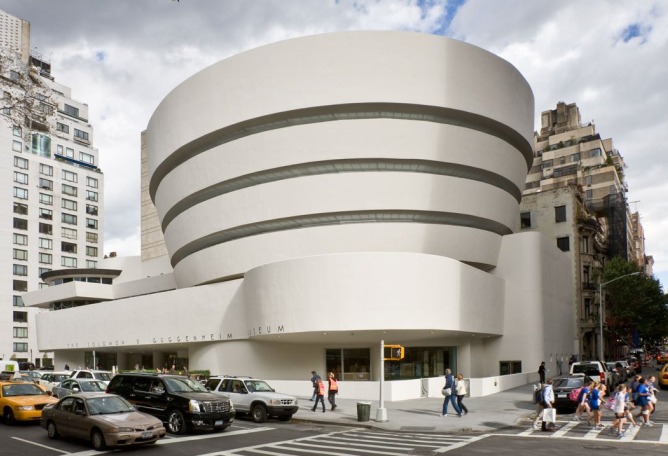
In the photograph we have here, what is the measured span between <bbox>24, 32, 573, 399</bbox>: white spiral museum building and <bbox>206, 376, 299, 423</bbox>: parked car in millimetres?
13463

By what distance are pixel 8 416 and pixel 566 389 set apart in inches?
859

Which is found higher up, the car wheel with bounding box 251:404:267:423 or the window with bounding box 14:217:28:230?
the window with bounding box 14:217:28:230

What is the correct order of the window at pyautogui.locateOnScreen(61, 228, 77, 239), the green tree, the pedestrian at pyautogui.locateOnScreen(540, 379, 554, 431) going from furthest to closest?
1. the window at pyautogui.locateOnScreen(61, 228, 77, 239)
2. the green tree
3. the pedestrian at pyautogui.locateOnScreen(540, 379, 554, 431)

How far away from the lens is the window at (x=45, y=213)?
322ft

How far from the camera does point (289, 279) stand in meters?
41.1

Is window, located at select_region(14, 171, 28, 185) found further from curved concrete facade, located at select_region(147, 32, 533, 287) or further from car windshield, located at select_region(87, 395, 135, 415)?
A: car windshield, located at select_region(87, 395, 135, 415)

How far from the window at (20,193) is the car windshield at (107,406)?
86.0 metres

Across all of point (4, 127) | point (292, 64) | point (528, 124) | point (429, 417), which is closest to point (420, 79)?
point (292, 64)

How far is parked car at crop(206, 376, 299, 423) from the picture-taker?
82.0 ft

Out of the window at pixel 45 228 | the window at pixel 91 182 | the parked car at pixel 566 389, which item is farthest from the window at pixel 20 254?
the parked car at pixel 566 389

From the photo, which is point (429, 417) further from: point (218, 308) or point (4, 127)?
point (4, 127)

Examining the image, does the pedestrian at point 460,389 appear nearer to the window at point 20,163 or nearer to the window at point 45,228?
the window at point 45,228

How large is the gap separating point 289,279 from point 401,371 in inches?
481

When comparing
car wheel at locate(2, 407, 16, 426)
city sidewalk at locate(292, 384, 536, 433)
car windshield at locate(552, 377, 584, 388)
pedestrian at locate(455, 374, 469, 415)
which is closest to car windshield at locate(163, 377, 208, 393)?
city sidewalk at locate(292, 384, 536, 433)
